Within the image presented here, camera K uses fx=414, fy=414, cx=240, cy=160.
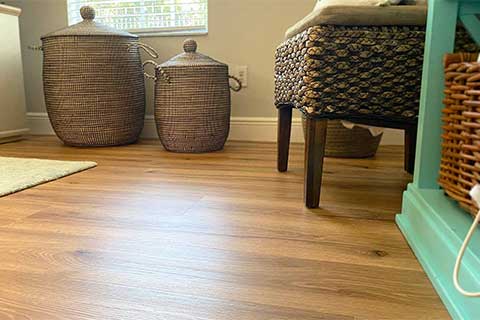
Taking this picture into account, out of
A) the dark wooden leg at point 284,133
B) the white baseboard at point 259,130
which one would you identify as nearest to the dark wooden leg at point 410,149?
the dark wooden leg at point 284,133

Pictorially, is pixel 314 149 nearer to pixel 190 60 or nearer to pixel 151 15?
pixel 190 60

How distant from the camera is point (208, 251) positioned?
31.0 inches

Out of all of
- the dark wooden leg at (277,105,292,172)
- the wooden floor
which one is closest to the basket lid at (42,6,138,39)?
the wooden floor

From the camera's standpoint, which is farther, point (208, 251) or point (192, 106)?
point (192, 106)

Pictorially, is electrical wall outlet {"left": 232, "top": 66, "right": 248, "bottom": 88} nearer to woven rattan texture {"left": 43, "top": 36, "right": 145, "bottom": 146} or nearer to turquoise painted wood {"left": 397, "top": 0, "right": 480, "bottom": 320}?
woven rattan texture {"left": 43, "top": 36, "right": 145, "bottom": 146}

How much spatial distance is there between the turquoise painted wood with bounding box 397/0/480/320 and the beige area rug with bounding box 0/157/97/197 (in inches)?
41.9

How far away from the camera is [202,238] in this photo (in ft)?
2.79

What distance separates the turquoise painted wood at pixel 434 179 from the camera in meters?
0.65

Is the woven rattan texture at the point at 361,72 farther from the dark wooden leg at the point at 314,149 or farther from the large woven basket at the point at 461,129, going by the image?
the large woven basket at the point at 461,129

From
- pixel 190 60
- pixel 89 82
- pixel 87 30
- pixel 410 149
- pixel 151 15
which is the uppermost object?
pixel 151 15

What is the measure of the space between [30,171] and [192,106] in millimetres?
716

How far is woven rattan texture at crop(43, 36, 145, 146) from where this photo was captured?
1.95 meters

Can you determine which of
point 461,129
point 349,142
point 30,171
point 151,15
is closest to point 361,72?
point 461,129

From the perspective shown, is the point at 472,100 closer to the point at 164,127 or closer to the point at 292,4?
the point at 164,127
